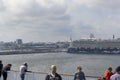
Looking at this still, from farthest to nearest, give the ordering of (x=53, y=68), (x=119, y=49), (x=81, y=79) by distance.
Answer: (x=119, y=49)
(x=81, y=79)
(x=53, y=68)

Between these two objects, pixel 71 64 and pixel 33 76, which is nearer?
pixel 33 76

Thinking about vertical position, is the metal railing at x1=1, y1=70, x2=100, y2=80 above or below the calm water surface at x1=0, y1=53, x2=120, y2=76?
above

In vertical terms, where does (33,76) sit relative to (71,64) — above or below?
above

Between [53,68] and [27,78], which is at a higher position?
[53,68]

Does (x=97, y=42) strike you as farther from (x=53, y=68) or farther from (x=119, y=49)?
(x=53, y=68)

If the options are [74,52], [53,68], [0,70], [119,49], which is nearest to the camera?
[53,68]

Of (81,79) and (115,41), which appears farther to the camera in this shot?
(115,41)

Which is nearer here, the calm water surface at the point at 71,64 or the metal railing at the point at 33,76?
the metal railing at the point at 33,76

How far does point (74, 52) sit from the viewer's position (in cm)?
17738

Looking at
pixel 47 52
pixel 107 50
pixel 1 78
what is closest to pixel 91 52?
pixel 107 50

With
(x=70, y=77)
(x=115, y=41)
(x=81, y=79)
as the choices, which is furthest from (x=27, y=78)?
(x=115, y=41)

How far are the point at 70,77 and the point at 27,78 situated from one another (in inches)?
110

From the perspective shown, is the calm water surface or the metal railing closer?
the metal railing

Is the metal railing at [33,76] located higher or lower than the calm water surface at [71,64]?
higher
